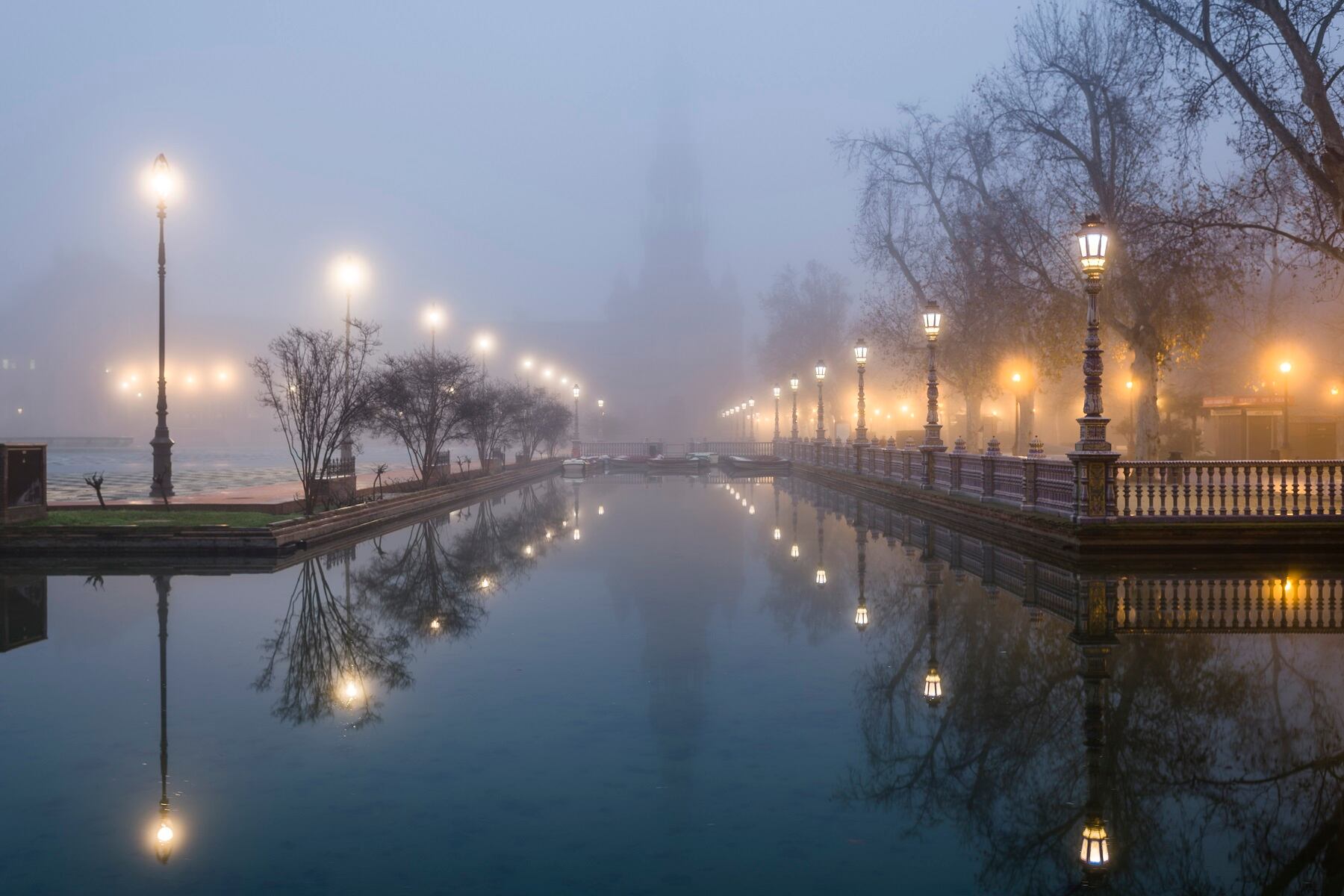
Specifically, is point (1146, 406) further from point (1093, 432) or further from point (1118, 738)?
point (1118, 738)

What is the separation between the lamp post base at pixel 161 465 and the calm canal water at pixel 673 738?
11844 mm

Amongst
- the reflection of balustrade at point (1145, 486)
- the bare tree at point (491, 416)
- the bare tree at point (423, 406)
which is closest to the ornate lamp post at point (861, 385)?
the reflection of balustrade at point (1145, 486)

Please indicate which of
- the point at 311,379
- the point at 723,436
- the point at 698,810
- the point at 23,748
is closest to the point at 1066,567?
the point at 698,810

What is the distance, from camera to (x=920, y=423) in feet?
355

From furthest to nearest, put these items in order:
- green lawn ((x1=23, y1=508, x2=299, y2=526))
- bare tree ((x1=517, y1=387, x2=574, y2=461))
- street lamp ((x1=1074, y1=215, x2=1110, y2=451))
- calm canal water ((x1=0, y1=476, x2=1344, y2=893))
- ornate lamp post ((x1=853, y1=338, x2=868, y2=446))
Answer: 1. bare tree ((x1=517, y1=387, x2=574, y2=461))
2. ornate lamp post ((x1=853, y1=338, x2=868, y2=446))
3. green lawn ((x1=23, y1=508, x2=299, y2=526))
4. street lamp ((x1=1074, y1=215, x2=1110, y2=451))
5. calm canal water ((x1=0, y1=476, x2=1344, y2=893))

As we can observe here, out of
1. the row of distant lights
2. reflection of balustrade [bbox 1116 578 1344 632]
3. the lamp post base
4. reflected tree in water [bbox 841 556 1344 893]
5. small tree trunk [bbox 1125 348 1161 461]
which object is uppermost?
the row of distant lights

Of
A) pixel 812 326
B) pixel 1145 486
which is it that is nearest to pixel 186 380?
pixel 812 326

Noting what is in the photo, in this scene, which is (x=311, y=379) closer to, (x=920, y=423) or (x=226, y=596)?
(x=226, y=596)

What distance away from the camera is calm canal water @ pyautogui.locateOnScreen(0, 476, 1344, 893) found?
5.18 metres

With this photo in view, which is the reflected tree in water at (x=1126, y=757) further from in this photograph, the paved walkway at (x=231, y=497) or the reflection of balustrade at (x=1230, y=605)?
the paved walkway at (x=231, y=497)

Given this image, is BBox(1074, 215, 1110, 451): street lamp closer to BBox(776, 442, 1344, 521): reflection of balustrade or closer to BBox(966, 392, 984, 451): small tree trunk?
BBox(776, 442, 1344, 521): reflection of balustrade

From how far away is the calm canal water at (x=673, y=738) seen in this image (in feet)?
17.0

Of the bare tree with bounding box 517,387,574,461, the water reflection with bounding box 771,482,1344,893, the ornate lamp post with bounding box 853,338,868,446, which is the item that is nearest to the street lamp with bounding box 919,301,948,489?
the ornate lamp post with bounding box 853,338,868,446

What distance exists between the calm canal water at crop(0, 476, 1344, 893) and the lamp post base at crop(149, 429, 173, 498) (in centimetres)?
1184
